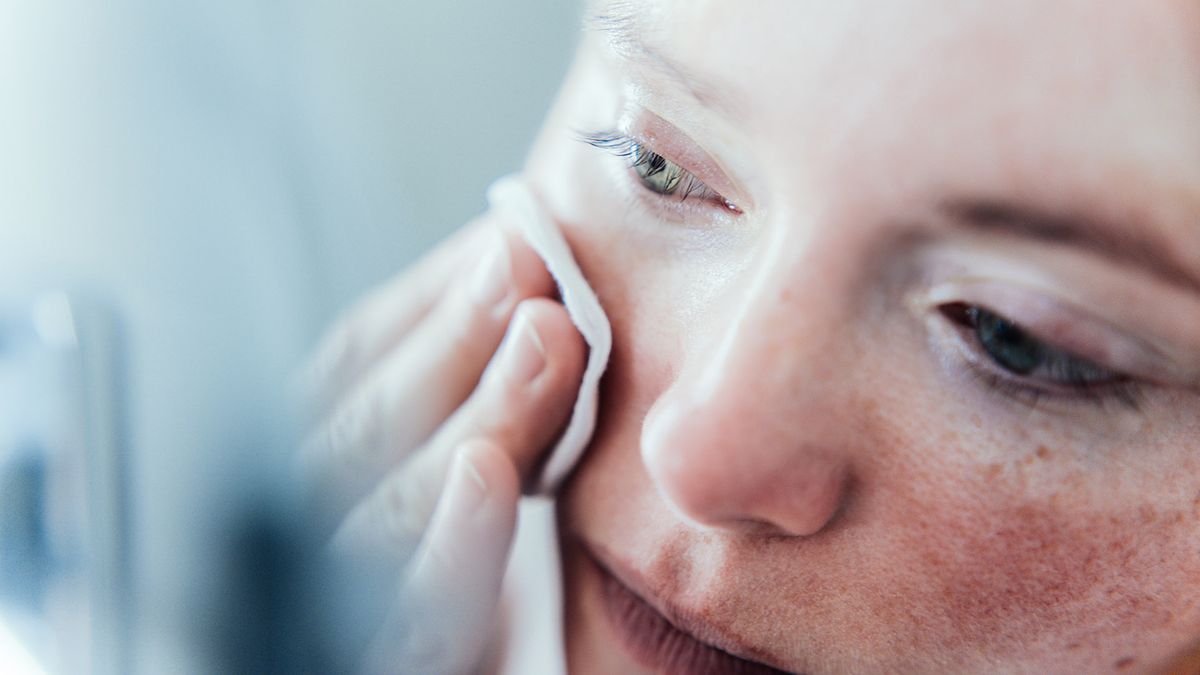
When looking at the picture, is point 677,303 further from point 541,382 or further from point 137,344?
point 137,344

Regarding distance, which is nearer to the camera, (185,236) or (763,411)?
(763,411)

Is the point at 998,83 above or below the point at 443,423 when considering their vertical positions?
above

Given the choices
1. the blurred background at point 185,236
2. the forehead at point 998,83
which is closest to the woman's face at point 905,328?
the forehead at point 998,83

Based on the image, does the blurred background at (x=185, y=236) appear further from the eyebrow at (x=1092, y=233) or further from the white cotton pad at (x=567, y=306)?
the eyebrow at (x=1092, y=233)

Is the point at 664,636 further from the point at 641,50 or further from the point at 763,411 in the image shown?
the point at 641,50

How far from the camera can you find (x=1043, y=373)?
37 cm

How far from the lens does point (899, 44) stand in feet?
1.05

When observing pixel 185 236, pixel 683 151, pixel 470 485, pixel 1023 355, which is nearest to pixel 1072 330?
pixel 1023 355

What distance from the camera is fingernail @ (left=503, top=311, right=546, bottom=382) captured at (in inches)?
18.8

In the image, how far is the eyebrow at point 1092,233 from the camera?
32cm

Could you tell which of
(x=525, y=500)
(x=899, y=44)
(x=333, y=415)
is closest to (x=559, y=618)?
(x=525, y=500)

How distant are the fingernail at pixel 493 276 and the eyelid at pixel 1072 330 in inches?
8.8

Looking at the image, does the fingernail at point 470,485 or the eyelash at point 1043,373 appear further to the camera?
the fingernail at point 470,485

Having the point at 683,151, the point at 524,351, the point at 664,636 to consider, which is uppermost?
the point at 683,151
